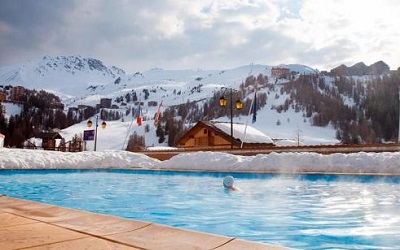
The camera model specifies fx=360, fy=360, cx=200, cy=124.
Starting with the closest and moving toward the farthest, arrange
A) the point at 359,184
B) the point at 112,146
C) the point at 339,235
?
the point at 339,235 < the point at 359,184 < the point at 112,146

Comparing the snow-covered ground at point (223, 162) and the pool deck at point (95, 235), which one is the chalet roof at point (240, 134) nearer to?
the snow-covered ground at point (223, 162)

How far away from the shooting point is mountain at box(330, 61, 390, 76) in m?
188

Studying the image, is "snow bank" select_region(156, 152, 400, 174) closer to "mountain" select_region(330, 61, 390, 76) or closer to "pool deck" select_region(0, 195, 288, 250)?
"pool deck" select_region(0, 195, 288, 250)

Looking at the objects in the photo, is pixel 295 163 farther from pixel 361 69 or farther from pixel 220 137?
pixel 361 69

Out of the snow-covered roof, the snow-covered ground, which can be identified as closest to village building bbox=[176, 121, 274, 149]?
the snow-covered roof

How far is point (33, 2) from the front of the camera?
14.0 m

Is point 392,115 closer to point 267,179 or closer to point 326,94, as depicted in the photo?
point 326,94

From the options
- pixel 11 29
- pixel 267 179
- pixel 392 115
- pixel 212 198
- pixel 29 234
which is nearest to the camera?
pixel 29 234

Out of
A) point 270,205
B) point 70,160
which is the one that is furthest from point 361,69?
point 270,205

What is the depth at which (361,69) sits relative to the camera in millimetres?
190500

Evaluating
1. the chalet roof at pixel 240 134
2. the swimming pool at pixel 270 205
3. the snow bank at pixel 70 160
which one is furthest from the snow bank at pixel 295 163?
the chalet roof at pixel 240 134

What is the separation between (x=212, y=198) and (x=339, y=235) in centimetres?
468

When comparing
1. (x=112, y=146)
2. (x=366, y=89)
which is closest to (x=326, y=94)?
(x=366, y=89)

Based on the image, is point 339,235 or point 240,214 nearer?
point 339,235
